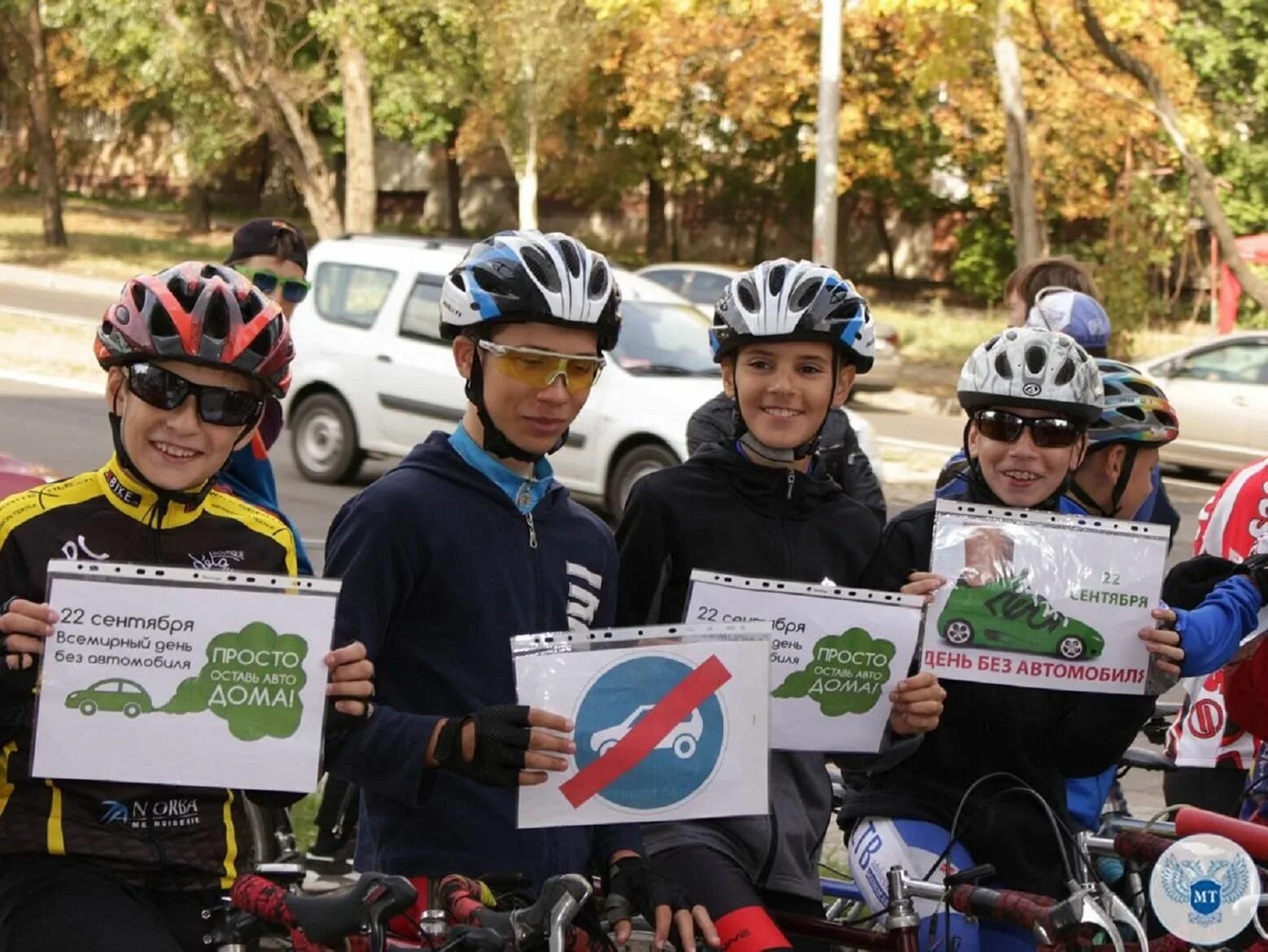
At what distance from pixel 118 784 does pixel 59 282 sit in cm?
3584

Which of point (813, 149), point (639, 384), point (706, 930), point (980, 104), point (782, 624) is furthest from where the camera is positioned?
point (813, 149)

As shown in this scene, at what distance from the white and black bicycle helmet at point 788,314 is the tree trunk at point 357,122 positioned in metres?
29.5

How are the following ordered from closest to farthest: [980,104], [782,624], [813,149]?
[782,624] → [980,104] → [813,149]

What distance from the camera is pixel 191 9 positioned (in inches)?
1433

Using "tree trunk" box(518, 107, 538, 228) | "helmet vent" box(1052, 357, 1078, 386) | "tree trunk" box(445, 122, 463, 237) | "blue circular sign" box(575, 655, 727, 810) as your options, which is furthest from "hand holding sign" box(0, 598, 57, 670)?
"tree trunk" box(445, 122, 463, 237)

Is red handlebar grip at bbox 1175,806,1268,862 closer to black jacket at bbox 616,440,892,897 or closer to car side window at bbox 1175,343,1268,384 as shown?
black jacket at bbox 616,440,892,897

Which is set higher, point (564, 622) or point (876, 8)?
point (876, 8)

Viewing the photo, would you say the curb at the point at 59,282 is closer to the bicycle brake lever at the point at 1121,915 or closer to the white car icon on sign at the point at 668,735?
the white car icon on sign at the point at 668,735

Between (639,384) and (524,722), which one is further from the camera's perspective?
(639,384)

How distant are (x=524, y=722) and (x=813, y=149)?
38.0m

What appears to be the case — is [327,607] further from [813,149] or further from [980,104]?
[813,149]

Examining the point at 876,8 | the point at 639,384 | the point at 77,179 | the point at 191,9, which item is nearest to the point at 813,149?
the point at 191,9

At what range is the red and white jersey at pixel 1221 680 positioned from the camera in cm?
487

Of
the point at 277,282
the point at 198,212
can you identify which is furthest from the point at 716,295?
the point at 198,212
